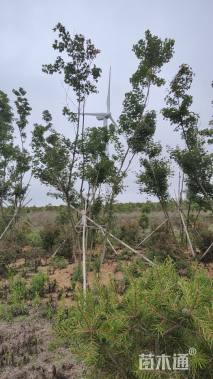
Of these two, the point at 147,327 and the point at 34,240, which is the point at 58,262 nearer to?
the point at 34,240

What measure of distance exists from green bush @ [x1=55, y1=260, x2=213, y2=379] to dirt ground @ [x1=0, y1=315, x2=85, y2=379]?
327 cm

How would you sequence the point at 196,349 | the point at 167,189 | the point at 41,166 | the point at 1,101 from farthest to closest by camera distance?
the point at 1,101, the point at 167,189, the point at 41,166, the point at 196,349

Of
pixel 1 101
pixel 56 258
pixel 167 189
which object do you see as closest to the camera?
pixel 56 258

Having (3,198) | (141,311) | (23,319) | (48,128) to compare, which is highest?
(48,128)

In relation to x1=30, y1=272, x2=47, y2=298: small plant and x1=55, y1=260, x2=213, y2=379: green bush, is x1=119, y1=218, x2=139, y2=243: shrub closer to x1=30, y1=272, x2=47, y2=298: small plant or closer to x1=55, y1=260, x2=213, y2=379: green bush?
x1=30, y1=272, x2=47, y2=298: small plant

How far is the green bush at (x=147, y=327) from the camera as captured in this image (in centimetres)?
261

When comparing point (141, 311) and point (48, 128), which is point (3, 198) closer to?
point (48, 128)

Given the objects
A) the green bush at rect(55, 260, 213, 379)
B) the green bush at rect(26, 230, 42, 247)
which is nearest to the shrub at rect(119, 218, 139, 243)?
the green bush at rect(26, 230, 42, 247)

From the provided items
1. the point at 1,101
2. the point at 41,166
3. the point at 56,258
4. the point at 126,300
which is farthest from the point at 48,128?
the point at 126,300

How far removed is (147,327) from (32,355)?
4897 mm

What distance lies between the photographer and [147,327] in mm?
2779

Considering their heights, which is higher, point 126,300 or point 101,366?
point 126,300

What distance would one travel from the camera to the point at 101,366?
3.00 metres

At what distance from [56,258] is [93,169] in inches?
130
